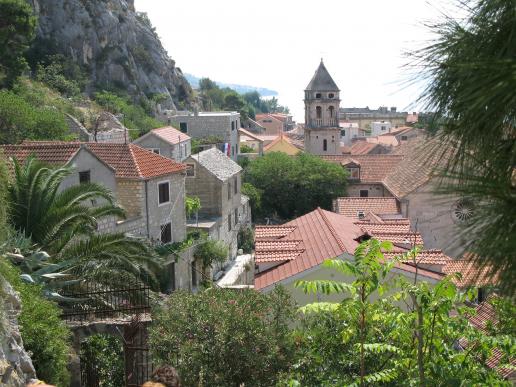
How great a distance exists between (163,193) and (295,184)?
81.2ft

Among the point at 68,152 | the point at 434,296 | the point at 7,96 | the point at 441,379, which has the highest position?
the point at 7,96

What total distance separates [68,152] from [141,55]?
207 feet

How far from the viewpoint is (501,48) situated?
387cm

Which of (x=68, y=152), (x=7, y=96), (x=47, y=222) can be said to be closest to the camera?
(x=47, y=222)

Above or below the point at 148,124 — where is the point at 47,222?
below

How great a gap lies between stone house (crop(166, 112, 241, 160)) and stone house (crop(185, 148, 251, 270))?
22.1m

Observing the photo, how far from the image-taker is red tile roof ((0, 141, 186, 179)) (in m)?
21.1

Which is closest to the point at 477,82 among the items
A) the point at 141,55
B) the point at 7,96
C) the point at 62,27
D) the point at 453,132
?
the point at 453,132

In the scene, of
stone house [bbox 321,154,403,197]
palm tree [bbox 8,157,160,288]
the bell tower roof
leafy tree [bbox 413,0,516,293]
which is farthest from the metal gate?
the bell tower roof

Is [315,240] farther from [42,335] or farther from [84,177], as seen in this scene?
[42,335]

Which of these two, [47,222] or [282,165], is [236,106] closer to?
[282,165]

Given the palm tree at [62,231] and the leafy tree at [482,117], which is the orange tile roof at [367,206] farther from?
the leafy tree at [482,117]

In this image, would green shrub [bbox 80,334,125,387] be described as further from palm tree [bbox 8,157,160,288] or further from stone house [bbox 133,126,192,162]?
stone house [bbox 133,126,192,162]

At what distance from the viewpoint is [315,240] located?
21.9m
